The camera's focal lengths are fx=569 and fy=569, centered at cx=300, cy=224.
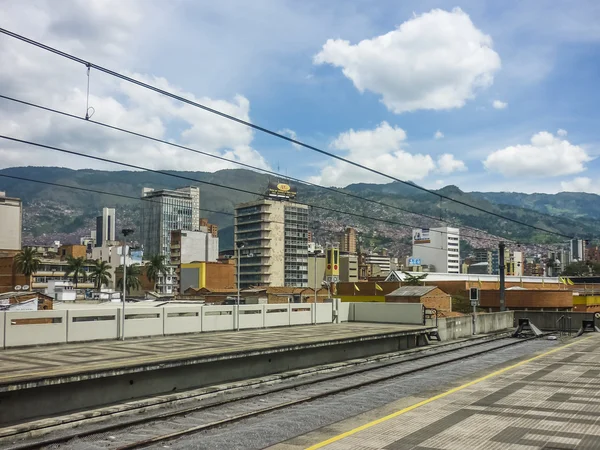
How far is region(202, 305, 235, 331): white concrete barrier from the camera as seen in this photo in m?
29.3

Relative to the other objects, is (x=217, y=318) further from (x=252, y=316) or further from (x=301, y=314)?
(x=301, y=314)

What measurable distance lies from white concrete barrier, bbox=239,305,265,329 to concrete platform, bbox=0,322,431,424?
119 cm

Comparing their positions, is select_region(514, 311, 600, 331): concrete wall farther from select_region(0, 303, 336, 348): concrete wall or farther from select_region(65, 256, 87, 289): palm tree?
select_region(65, 256, 87, 289): palm tree

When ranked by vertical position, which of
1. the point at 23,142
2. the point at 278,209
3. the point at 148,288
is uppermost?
the point at 278,209

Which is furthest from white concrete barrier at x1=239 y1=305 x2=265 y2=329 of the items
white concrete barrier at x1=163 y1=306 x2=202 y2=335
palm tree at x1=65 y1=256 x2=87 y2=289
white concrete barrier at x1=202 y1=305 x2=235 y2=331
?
palm tree at x1=65 y1=256 x2=87 y2=289

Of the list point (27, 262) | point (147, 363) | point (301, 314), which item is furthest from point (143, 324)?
point (27, 262)

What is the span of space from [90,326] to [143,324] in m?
2.91

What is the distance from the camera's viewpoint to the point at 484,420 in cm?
1330

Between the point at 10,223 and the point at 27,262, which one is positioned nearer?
the point at 27,262

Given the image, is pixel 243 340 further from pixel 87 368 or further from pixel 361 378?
pixel 87 368

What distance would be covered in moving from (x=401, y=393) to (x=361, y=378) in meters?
4.00

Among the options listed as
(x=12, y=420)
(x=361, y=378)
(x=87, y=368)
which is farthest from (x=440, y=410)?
(x=12, y=420)

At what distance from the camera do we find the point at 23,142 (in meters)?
17.0

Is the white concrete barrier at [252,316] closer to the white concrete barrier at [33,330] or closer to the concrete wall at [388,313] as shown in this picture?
the concrete wall at [388,313]
